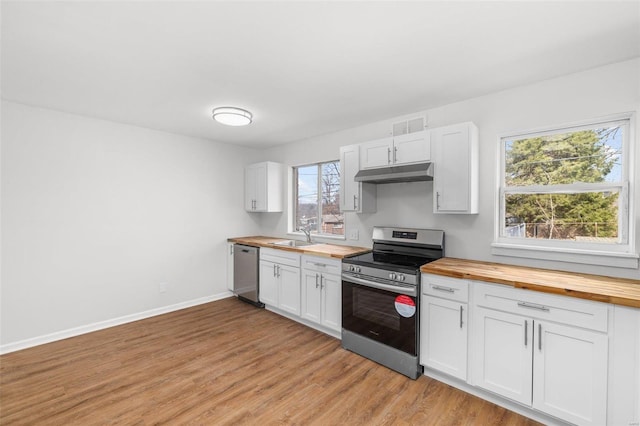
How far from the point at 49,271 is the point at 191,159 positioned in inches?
83.1

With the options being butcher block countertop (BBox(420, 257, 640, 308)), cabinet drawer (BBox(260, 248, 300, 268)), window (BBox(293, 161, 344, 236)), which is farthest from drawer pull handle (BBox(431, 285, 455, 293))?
window (BBox(293, 161, 344, 236))

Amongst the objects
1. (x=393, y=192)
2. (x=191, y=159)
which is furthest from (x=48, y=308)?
(x=393, y=192)

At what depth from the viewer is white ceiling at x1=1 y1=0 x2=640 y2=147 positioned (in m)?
1.59

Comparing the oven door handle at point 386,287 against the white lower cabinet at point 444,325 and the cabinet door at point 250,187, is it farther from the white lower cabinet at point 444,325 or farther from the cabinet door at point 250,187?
the cabinet door at point 250,187

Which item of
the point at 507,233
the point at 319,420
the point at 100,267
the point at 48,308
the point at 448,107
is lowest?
the point at 319,420

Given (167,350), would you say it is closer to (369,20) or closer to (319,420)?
(319,420)

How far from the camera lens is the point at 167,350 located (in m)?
2.92

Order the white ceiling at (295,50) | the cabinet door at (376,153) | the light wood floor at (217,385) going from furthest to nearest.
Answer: the cabinet door at (376,153) < the light wood floor at (217,385) < the white ceiling at (295,50)

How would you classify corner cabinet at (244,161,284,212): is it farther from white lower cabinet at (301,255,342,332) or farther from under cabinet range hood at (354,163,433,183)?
under cabinet range hood at (354,163,433,183)

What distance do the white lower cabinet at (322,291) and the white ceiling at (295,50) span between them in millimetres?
1748

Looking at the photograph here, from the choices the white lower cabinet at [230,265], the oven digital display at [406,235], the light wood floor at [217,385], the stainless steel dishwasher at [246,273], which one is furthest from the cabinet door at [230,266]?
the oven digital display at [406,235]

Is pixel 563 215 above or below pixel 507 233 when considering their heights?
above

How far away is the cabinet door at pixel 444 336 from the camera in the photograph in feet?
7.23

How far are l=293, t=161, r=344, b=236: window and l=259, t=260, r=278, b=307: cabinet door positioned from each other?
85cm
